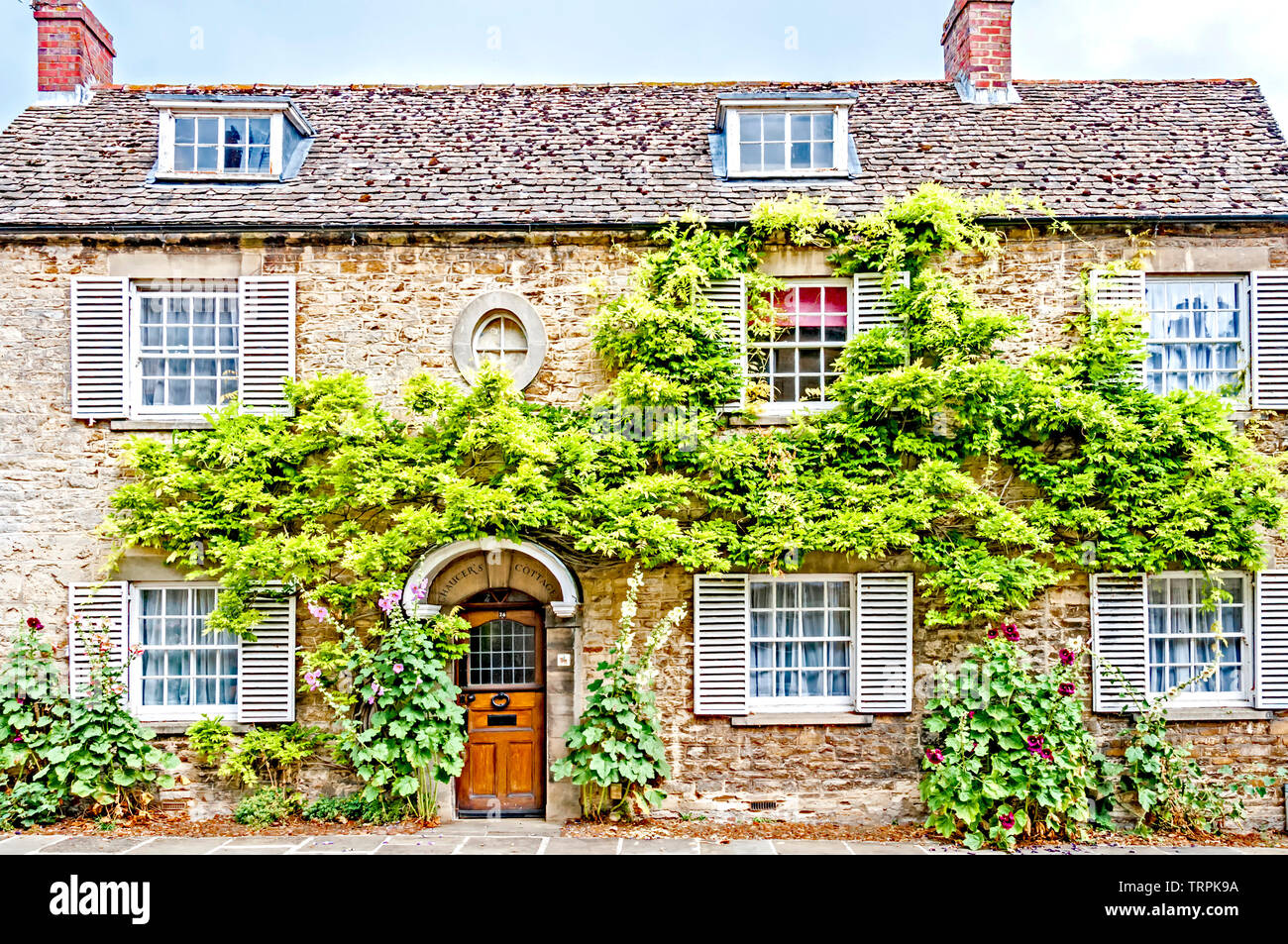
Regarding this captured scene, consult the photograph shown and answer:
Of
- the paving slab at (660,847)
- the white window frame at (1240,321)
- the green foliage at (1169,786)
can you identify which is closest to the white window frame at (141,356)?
the paving slab at (660,847)

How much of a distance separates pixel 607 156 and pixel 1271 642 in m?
9.66

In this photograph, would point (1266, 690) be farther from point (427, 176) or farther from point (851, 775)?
point (427, 176)

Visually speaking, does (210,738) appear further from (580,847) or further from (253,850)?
(580,847)

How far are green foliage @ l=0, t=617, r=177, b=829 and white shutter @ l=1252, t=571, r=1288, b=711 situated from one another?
12.0 m

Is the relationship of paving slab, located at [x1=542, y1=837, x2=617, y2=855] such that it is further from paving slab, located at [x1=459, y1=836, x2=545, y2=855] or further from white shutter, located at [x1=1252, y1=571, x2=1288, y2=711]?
white shutter, located at [x1=1252, y1=571, x2=1288, y2=711]

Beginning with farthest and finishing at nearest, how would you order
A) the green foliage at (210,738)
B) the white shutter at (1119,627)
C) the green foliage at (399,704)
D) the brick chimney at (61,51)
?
the brick chimney at (61,51) → the white shutter at (1119,627) → the green foliage at (210,738) → the green foliage at (399,704)

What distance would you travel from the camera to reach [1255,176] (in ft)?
37.1

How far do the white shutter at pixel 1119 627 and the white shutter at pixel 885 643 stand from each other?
2075 mm

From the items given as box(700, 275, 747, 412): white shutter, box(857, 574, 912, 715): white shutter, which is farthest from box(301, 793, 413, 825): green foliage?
box(700, 275, 747, 412): white shutter

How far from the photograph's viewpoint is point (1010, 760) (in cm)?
947

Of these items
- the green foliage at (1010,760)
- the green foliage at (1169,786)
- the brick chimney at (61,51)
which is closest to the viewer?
the green foliage at (1010,760)

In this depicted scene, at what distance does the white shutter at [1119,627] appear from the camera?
10422 millimetres

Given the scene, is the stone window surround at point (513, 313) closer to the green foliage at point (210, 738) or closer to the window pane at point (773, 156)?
the window pane at point (773, 156)

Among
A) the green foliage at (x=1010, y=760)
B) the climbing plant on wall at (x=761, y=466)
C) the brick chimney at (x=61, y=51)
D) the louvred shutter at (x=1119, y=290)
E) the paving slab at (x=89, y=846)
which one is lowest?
the paving slab at (x=89, y=846)
